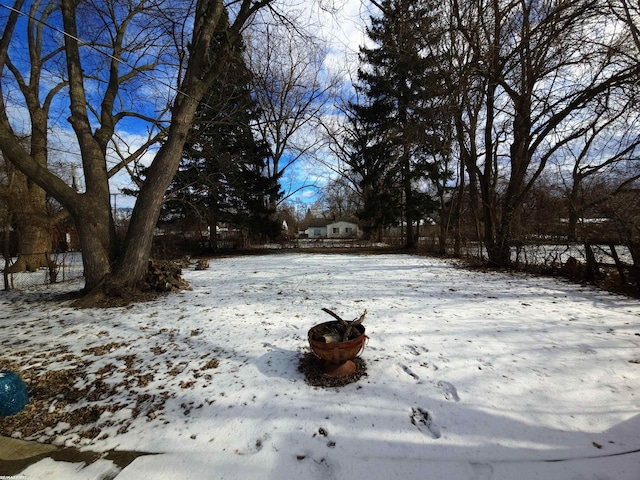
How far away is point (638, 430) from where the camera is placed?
2127 millimetres

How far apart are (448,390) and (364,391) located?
0.79 meters

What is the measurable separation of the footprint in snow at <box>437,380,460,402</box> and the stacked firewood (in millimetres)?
6000

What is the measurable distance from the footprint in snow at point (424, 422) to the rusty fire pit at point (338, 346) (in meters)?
0.73

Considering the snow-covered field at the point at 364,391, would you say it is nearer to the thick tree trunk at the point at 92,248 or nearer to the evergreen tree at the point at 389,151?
the thick tree trunk at the point at 92,248

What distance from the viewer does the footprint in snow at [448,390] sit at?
8.30 ft

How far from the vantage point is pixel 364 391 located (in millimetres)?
2621

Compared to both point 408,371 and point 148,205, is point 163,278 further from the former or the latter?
point 408,371

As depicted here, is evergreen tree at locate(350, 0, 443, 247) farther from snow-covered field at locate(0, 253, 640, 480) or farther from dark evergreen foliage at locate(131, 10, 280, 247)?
snow-covered field at locate(0, 253, 640, 480)

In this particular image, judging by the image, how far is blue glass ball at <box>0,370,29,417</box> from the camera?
2.37m

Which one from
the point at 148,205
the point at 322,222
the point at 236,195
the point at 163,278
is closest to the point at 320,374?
the point at 163,278

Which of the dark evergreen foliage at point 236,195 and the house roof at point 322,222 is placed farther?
the house roof at point 322,222

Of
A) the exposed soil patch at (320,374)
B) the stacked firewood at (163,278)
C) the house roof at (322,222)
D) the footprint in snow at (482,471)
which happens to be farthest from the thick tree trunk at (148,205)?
the house roof at (322,222)

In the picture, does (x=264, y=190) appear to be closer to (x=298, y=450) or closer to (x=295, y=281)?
(x=295, y=281)

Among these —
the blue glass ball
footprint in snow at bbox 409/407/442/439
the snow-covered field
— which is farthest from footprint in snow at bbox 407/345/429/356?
the blue glass ball
